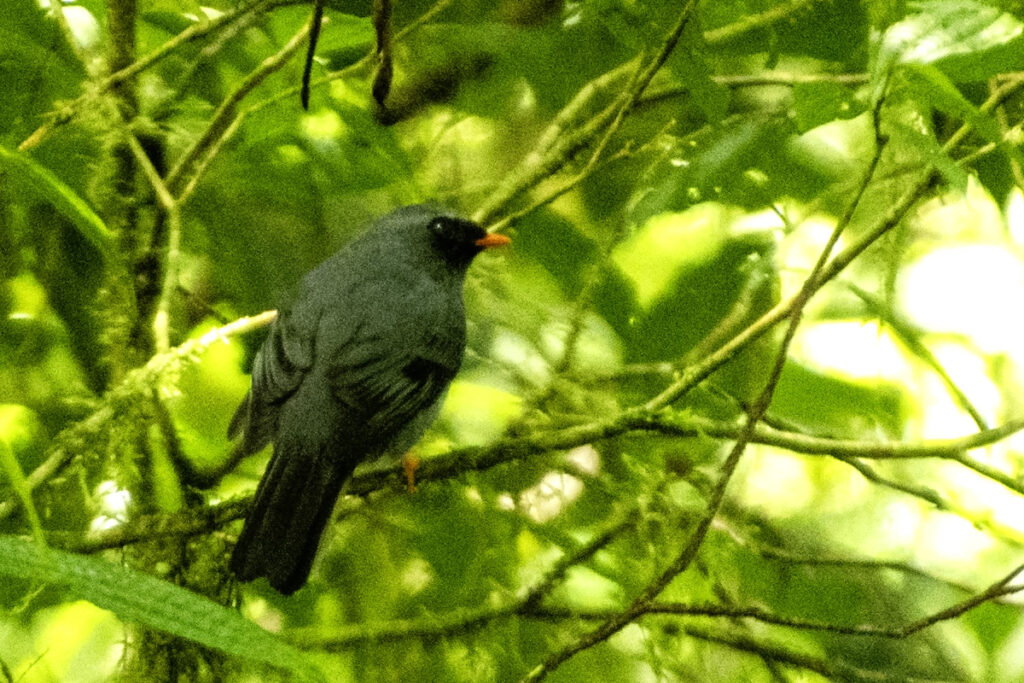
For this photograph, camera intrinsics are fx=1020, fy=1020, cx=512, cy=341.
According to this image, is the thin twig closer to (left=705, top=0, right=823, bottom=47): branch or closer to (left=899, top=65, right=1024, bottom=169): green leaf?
(left=705, top=0, right=823, bottom=47): branch

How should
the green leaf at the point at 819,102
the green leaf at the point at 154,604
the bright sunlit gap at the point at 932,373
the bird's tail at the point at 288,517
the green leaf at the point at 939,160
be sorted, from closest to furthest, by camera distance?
1. the green leaf at the point at 154,604
2. the green leaf at the point at 939,160
3. the green leaf at the point at 819,102
4. the bird's tail at the point at 288,517
5. the bright sunlit gap at the point at 932,373

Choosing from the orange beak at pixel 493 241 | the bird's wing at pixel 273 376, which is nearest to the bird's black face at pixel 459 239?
the orange beak at pixel 493 241

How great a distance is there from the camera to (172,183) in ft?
7.20

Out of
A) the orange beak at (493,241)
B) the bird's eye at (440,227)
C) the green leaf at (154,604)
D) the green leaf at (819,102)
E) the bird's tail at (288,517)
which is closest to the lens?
the green leaf at (154,604)

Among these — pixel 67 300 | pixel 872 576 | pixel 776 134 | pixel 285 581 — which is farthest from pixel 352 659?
pixel 776 134

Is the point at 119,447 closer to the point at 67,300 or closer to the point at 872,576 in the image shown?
the point at 67,300

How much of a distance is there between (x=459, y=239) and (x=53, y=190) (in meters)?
1.23

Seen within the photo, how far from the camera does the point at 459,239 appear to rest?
2.63 meters

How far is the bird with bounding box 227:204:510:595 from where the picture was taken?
1989 millimetres

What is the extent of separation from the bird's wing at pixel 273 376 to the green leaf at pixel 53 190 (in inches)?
23.6

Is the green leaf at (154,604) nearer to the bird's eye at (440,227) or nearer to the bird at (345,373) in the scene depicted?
the bird at (345,373)

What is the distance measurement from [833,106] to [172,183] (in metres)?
1.42

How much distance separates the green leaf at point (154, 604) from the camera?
3.37 ft

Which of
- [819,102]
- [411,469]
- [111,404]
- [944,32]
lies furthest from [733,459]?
[111,404]
